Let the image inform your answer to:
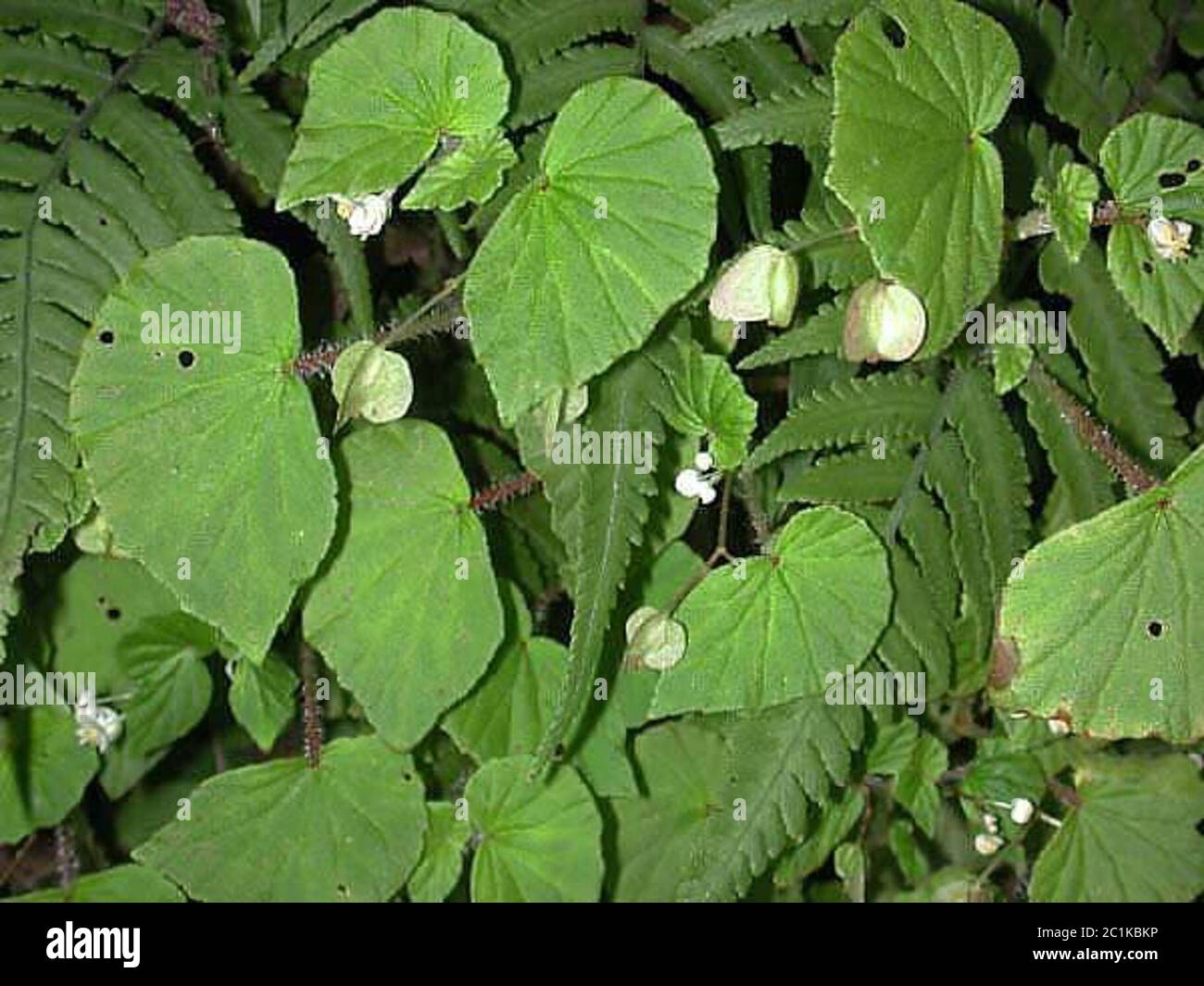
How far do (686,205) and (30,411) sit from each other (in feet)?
1.45

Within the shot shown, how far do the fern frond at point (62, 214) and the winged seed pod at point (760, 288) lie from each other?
0.35 m

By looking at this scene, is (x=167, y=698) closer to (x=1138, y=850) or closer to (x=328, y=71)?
(x=328, y=71)

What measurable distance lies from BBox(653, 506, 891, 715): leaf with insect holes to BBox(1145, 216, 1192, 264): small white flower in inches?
→ 10.7

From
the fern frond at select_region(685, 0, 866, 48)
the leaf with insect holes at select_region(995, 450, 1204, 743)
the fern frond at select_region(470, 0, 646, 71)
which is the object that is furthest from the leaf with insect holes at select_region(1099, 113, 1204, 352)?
the fern frond at select_region(470, 0, 646, 71)

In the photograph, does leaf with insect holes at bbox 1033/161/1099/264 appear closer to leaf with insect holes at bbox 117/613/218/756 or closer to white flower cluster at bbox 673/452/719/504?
white flower cluster at bbox 673/452/719/504

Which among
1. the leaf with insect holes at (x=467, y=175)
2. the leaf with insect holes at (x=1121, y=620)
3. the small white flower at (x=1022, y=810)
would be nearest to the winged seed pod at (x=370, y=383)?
the leaf with insect holes at (x=467, y=175)

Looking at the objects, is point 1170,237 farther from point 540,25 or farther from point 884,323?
point 540,25

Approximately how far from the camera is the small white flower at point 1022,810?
1.22m

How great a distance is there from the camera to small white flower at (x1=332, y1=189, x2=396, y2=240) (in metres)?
0.93

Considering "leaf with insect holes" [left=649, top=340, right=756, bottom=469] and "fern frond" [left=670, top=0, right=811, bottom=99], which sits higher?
"fern frond" [left=670, top=0, right=811, bottom=99]

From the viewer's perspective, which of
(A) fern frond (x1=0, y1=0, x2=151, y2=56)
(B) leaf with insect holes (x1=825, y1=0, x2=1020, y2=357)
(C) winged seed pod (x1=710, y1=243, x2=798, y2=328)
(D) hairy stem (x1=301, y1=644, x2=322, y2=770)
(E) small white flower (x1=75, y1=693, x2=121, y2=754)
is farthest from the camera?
(E) small white flower (x1=75, y1=693, x2=121, y2=754)
